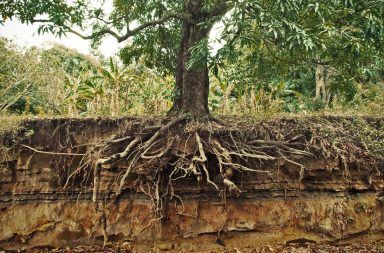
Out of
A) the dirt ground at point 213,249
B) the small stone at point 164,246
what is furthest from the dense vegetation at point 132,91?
the small stone at point 164,246

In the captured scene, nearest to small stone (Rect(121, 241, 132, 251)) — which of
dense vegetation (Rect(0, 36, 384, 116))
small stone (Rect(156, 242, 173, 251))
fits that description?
small stone (Rect(156, 242, 173, 251))

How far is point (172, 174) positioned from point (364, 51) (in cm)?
271

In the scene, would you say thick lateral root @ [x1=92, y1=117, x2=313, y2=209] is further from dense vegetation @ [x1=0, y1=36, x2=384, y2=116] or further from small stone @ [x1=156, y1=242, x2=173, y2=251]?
dense vegetation @ [x1=0, y1=36, x2=384, y2=116]

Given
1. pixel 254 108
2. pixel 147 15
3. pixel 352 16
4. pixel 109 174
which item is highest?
pixel 147 15

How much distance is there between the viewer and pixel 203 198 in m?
5.20

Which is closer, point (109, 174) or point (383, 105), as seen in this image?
point (109, 174)

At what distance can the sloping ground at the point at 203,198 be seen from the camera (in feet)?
16.8

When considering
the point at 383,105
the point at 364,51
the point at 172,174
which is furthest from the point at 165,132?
the point at 383,105

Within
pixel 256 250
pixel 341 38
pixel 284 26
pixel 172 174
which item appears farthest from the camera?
pixel 256 250

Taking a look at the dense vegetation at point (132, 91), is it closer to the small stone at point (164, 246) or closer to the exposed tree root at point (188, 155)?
the exposed tree root at point (188, 155)

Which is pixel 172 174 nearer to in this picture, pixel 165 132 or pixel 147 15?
pixel 165 132

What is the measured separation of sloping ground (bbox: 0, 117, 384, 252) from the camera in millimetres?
5133

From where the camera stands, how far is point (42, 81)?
8.32 meters

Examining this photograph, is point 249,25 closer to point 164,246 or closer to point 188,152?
point 188,152
